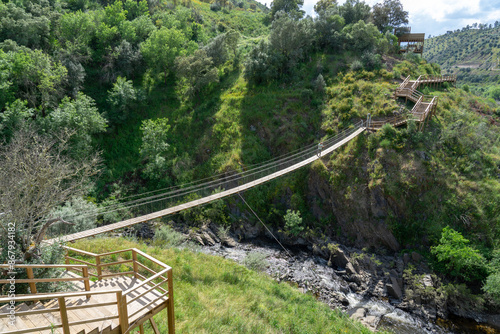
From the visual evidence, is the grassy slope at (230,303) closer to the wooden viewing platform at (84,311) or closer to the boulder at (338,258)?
the wooden viewing platform at (84,311)

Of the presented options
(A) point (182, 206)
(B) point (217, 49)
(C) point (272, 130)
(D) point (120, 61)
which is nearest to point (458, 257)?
(A) point (182, 206)

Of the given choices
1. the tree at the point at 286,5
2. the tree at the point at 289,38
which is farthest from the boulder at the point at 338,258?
the tree at the point at 286,5

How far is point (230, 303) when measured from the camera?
309 inches

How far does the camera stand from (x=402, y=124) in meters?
16.9

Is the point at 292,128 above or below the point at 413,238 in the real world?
above

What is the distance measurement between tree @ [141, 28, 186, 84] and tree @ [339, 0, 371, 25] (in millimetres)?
16964

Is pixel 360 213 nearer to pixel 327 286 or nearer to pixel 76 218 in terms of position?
pixel 327 286

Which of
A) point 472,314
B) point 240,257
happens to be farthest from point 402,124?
point 240,257

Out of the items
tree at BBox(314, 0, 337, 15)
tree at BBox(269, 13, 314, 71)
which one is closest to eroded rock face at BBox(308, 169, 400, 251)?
tree at BBox(269, 13, 314, 71)

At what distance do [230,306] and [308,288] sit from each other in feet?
21.9

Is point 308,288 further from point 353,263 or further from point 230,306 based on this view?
point 230,306

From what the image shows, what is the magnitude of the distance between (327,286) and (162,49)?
907 inches

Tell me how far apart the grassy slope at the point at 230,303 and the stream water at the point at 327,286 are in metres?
2.45

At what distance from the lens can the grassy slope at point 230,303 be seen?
6.62 m
